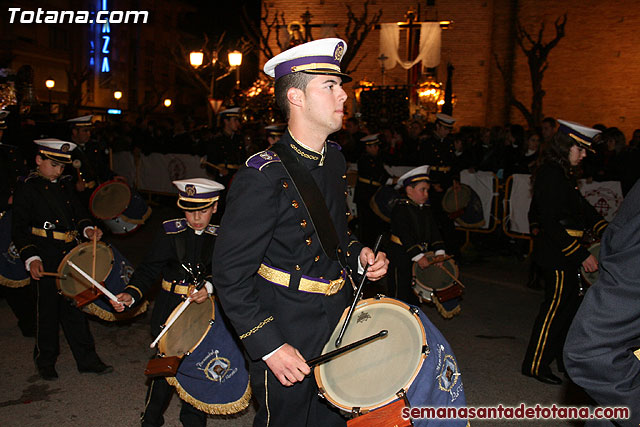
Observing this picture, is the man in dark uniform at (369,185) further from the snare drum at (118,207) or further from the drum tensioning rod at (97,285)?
the drum tensioning rod at (97,285)

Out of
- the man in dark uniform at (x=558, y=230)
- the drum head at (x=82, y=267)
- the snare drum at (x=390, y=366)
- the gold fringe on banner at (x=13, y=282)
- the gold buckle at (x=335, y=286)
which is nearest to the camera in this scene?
the snare drum at (x=390, y=366)

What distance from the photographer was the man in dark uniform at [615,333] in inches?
65.0

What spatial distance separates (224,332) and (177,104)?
54.9 metres

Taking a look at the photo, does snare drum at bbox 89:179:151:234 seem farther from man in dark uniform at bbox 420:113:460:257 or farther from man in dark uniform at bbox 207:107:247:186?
man in dark uniform at bbox 420:113:460:257

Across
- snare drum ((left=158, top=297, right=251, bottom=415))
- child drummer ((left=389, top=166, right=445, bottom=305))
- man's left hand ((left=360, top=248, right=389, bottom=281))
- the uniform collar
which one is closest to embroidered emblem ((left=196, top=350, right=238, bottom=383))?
snare drum ((left=158, top=297, right=251, bottom=415))

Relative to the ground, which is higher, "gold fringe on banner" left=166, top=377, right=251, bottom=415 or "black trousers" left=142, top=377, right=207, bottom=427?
"gold fringe on banner" left=166, top=377, right=251, bottom=415

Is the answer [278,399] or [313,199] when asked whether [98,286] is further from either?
[313,199]

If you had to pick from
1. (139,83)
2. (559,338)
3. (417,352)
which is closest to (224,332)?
(417,352)

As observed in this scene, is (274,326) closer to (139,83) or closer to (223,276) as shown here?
(223,276)

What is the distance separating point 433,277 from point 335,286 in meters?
3.72

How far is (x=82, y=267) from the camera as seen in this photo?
16.1 ft

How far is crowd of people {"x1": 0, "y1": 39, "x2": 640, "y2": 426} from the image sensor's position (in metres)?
2.49

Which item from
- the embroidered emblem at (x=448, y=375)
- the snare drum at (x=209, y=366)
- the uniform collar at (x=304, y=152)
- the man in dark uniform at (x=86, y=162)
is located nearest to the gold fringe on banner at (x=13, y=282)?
the man in dark uniform at (x=86, y=162)

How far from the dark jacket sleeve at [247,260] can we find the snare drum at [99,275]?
2.55 meters
